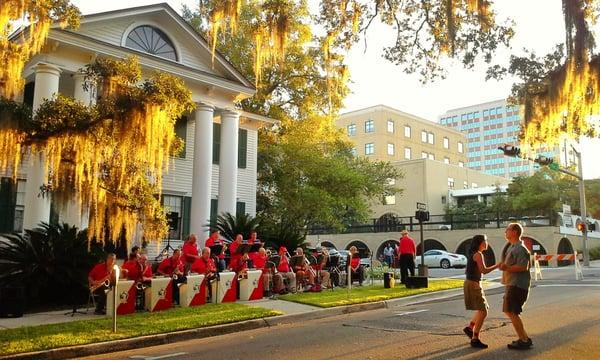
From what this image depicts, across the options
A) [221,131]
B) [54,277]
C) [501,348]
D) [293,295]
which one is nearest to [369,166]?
[221,131]

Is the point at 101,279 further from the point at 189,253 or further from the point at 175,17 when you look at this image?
the point at 175,17

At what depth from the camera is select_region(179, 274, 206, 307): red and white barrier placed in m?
12.9

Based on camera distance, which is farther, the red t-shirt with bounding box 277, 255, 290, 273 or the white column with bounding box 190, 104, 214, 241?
the white column with bounding box 190, 104, 214, 241

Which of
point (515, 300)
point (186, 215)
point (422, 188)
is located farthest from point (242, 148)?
point (422, 188)

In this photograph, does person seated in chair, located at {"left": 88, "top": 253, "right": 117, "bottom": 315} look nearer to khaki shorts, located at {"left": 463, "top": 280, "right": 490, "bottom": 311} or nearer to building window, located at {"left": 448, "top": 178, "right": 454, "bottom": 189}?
khaki shorts, located at {"left": 463, "top": 280, "right": 490, "bottom": 311}

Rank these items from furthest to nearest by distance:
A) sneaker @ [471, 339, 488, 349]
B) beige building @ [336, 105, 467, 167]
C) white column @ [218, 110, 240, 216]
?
beige building @ [336, 105, 467, 167]
white column @ [218, 110, 240, 216]
sneaker @ [471, 339, 488, 349]

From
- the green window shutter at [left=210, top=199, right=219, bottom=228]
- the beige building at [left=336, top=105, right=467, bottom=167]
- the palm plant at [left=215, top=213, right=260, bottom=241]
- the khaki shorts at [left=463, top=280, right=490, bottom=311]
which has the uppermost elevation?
the beige building at [left=336, top=105, right=467, bottom=167]

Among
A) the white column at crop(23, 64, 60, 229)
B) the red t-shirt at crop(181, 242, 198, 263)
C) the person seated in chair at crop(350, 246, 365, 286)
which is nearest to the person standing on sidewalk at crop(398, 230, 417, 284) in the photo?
the person seated in chair at crop(350, 246, 365, 286)

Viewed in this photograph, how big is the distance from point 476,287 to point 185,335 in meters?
5.09

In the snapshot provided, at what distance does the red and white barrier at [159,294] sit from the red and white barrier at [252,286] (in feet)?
7.48

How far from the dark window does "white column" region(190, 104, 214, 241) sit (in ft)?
8.32

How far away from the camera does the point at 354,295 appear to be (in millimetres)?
15000

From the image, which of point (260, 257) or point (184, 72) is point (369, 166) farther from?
point (260, 257)

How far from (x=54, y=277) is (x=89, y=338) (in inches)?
194
